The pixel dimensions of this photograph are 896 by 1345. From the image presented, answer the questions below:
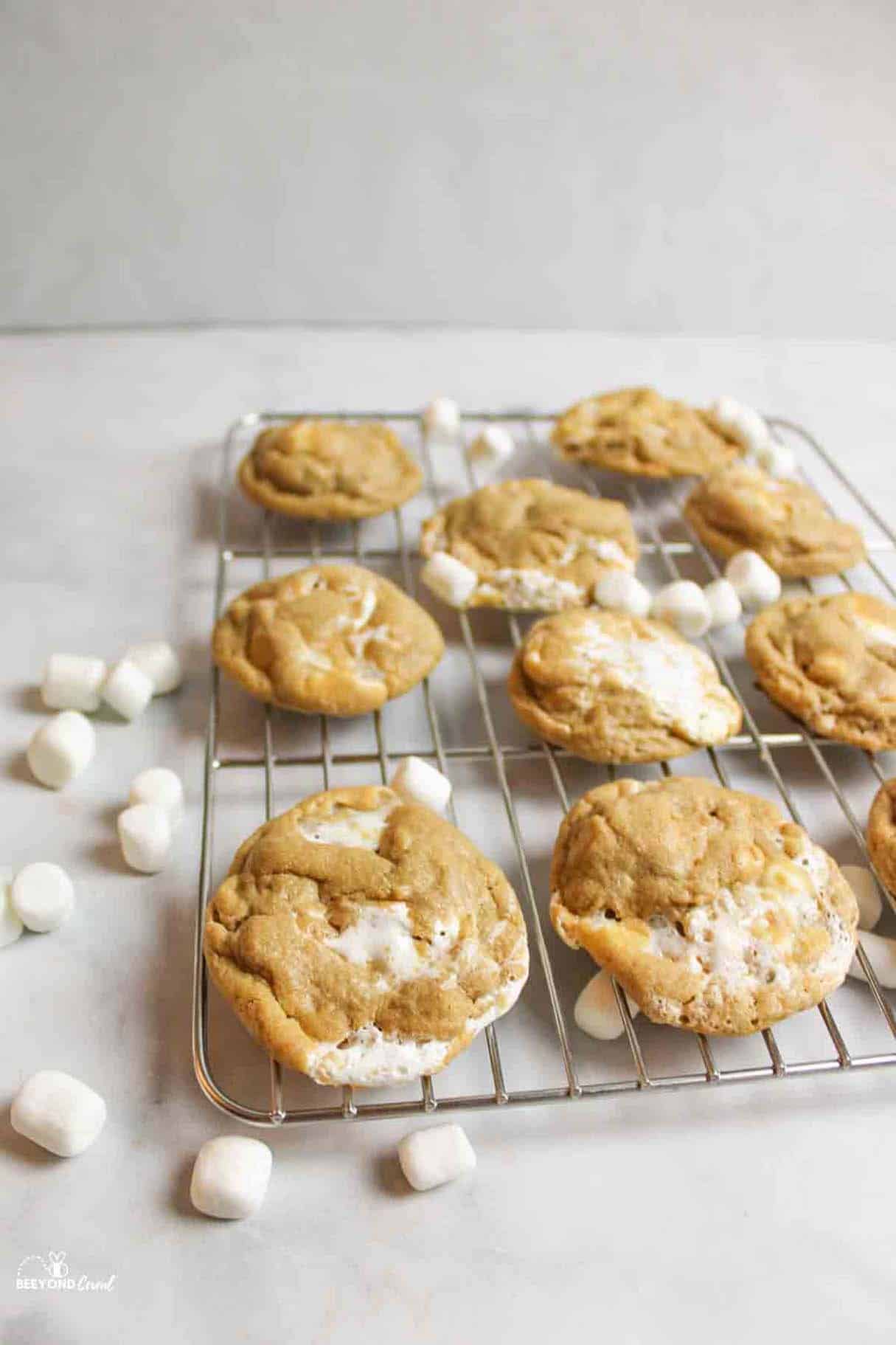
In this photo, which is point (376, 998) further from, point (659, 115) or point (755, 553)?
point (659, 115)

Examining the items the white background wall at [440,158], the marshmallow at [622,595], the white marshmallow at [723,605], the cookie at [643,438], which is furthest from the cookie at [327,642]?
the white background wall at [440,158]

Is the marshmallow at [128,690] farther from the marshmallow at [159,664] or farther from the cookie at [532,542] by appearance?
the cookie at [532,542]

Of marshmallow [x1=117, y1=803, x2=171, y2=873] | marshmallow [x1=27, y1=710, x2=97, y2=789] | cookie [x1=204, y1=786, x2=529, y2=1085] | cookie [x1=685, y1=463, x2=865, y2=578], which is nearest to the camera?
cookie [x1=204, y1=786, x2=529, y2=1085]

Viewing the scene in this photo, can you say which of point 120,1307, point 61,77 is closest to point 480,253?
point 61,77

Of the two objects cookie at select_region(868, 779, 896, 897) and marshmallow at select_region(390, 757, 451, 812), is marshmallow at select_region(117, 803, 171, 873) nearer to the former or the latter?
marshmallow at select_region(390, 757, 451, 812)

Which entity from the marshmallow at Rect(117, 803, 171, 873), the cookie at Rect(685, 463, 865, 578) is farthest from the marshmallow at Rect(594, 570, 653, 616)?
the marshmallow at Rect(117, 803, 171, 873)

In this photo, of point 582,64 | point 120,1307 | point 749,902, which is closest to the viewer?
point 120,1307
